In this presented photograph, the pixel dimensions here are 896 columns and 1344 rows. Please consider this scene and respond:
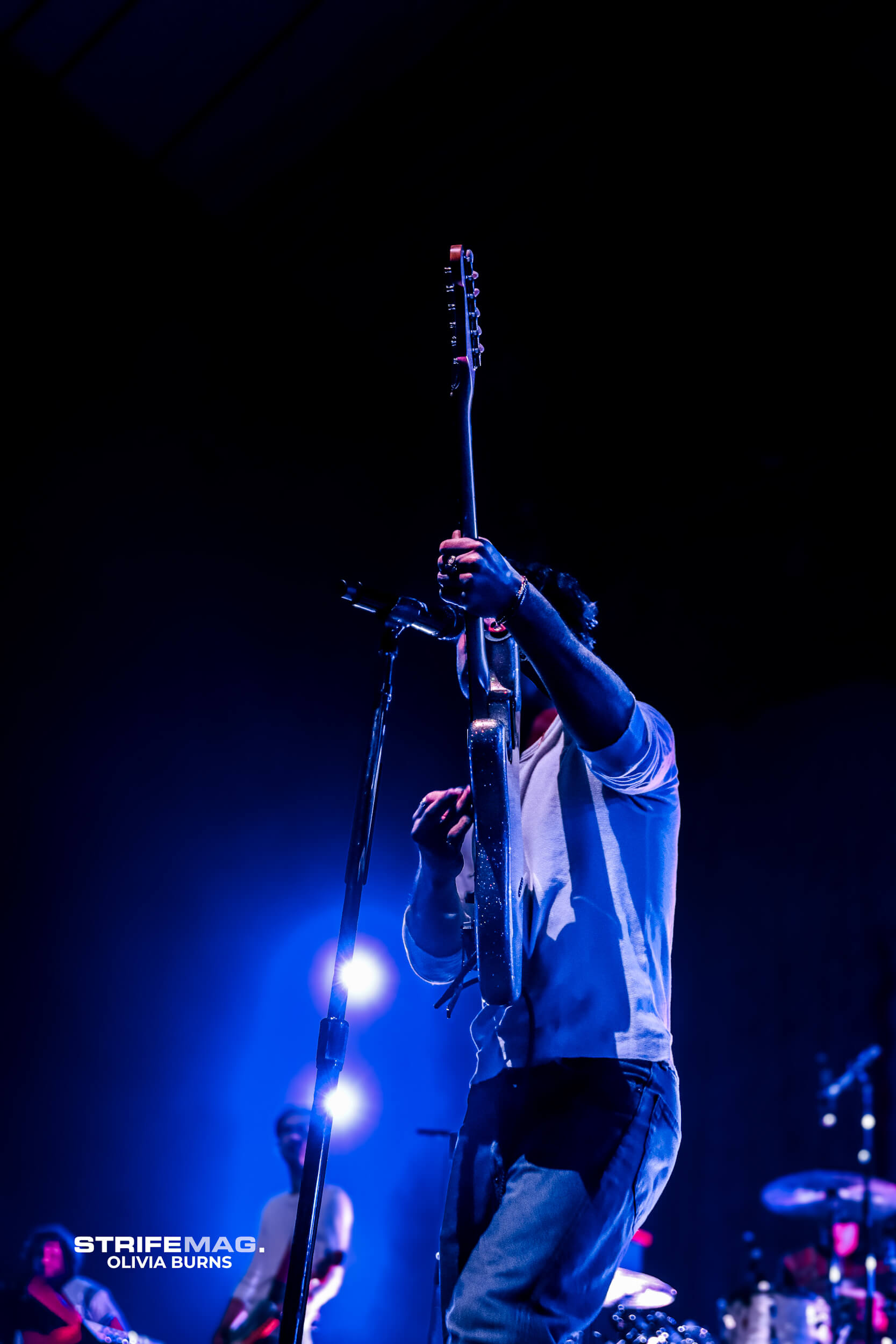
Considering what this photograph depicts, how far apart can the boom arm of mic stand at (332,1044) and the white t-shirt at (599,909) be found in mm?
259

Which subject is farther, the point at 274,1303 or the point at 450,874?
the point at 274,1303

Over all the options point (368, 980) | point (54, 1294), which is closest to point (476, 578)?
point (54, 1294)

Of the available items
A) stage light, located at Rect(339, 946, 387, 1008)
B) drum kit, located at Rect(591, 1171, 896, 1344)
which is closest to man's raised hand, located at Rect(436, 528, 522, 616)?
drum kit, located at Rect(591, 1171, 896, 1344)

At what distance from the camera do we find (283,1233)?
4.88 m

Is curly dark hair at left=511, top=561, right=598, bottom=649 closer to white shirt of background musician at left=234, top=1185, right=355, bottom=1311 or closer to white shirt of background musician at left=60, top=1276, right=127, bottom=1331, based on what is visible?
white shirt of background musician at left=60, top=1276, right=127, bottom=1331

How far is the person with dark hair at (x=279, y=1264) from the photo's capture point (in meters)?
4.41

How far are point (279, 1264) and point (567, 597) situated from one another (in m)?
3.88

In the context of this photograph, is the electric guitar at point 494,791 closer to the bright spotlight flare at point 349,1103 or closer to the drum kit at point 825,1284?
the drum kit at point 825,1284

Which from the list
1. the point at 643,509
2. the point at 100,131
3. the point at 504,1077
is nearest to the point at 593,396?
the point at 643,509

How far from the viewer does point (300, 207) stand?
240 inches

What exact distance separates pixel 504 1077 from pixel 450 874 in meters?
0.46

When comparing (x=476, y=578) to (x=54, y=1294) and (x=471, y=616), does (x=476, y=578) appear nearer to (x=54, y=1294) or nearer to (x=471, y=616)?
(x=471, y=616)

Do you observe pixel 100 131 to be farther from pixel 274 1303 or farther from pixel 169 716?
pixel 274 1303

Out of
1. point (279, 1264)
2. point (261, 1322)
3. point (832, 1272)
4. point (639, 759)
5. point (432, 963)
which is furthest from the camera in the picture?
point (832, 1272)
